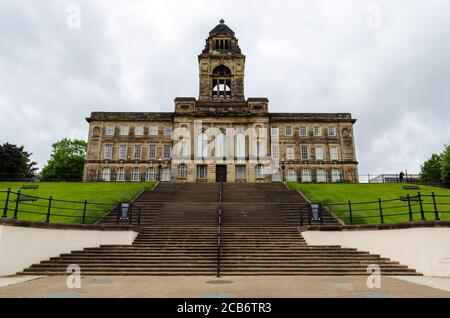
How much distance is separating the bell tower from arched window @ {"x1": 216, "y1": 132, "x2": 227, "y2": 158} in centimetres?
856

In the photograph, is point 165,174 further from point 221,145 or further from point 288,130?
point 288,130

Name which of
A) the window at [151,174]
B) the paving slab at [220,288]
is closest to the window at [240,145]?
the window at [151,174]

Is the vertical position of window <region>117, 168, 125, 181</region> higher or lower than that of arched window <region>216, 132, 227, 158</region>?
lower

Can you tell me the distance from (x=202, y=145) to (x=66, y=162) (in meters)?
32.3

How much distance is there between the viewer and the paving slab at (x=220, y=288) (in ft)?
22.8

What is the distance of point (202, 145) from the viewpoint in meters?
44.2

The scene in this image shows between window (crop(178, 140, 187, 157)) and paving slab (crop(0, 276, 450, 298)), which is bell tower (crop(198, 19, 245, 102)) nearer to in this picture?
window (crop(178, 140, 187, 157))

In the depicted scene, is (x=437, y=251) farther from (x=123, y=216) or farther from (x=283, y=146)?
(x=283, y=146)

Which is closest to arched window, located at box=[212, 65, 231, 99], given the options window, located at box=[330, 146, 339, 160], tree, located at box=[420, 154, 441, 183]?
window, located at box=[330, 146, 339, 160]

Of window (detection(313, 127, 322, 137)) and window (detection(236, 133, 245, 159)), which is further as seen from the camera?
window (detection(313, 127, 322, 137))

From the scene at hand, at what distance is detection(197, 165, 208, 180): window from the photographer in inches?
1705

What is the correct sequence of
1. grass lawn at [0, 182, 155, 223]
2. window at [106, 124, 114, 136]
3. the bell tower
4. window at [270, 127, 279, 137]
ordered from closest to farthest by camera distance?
grass lawn at [0, 182, 155, 223]
window at [270, 127, 279, 137]
window at [106, 124, 114, 136]
the bell tower
